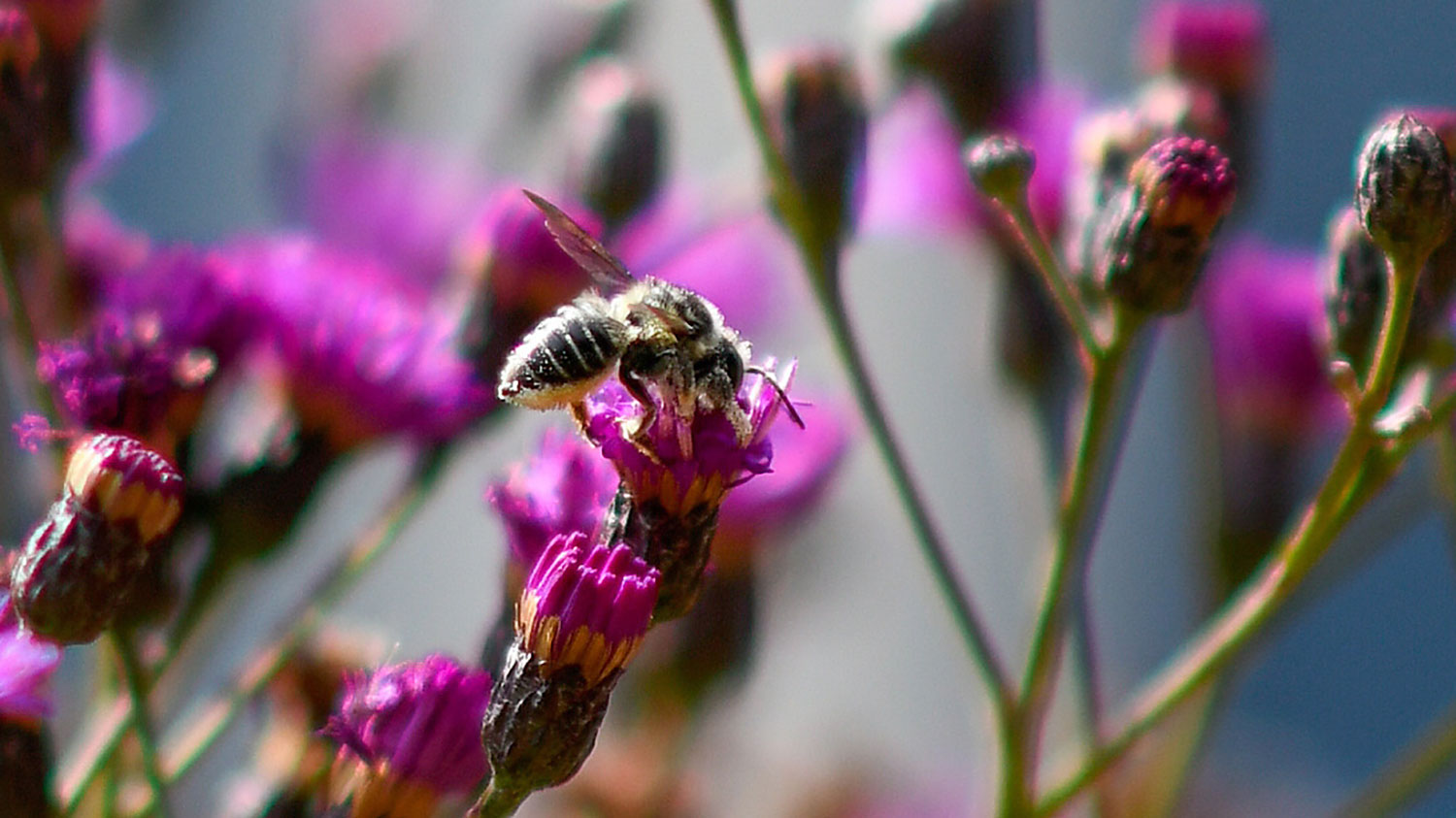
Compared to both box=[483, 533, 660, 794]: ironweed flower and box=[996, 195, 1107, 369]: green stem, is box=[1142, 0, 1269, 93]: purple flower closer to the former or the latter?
box=[996, 195, 1107, 369]: green stem

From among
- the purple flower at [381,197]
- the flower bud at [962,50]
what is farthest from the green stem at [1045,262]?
the purple flower at [381,197]

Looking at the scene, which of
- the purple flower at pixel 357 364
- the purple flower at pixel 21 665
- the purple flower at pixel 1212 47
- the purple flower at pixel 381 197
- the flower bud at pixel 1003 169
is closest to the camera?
the purple flower at pixel 21 665

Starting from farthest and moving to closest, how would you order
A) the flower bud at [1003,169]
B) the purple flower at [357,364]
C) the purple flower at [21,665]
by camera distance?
1. the purple flower at [357,364]
2. the flower bud at [1003,169]
3. the purple flower at [21,665]

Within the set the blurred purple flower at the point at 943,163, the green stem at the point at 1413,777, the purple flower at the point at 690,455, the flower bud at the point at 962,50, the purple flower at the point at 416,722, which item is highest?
the purple flower at the point at 690,455

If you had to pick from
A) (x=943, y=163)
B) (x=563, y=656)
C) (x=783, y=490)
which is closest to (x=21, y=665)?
(x=563, y=656)

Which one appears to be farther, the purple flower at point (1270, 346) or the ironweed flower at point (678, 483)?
the purple flower at point (1270, 346)

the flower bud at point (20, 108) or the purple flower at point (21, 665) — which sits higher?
the flower bud at point (20, 108)

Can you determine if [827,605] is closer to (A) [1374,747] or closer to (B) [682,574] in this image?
(A) [1374,747]

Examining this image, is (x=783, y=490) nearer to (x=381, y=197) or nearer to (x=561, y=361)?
(x=561, y=361)

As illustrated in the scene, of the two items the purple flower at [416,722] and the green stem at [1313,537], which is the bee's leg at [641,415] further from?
the green stem at [1313,537]
